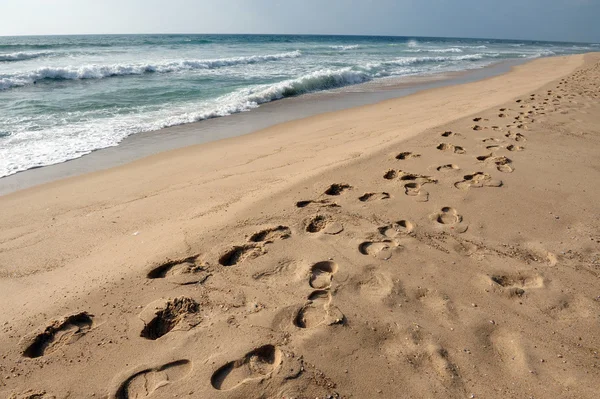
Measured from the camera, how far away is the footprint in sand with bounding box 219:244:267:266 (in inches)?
99.7

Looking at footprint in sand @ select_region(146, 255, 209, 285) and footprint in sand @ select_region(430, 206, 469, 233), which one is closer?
footprint in sand @ select_region(146, 255, 209, 285)

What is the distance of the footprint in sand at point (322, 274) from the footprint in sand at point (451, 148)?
9.37 ft

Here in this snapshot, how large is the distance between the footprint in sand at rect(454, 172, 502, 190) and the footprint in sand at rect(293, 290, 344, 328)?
2111 millimetres

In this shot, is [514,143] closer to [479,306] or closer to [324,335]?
[479,306]

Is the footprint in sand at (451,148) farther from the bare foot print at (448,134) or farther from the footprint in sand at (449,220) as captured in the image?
the footprint in sand at (449,220)

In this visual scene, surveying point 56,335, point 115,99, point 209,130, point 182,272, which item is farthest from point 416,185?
point 115,99

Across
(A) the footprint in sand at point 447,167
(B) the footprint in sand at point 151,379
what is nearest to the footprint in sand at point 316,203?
(A) the footprint in sand at point 447,167

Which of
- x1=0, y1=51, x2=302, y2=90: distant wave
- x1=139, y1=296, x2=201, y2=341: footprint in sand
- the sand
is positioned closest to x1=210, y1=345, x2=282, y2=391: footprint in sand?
the sand

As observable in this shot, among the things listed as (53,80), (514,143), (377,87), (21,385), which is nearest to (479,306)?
(21,385)

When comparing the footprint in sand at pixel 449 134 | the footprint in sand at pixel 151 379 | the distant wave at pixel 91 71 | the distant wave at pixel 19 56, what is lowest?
the footprint in sand at pixel 151 379

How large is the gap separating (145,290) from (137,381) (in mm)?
689

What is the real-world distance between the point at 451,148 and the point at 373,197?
187 cm

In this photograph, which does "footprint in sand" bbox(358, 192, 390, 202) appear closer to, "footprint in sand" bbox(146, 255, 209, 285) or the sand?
the sand

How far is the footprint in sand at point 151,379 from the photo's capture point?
1637mm
